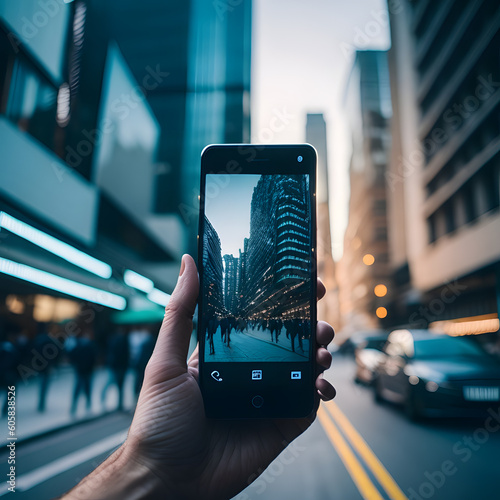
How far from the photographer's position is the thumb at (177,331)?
198 cm

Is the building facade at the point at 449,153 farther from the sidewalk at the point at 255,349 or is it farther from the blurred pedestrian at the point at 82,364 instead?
the sidewalk at the point at 255,349

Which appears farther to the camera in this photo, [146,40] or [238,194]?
[146,40]

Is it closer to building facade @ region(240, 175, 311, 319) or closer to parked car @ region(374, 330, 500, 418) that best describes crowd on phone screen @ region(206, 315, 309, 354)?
building facade @ region(240, 175, 311, 319)

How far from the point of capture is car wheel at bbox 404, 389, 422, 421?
7273 millimetres

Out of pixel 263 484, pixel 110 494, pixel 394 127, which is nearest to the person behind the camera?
pixel 110 494

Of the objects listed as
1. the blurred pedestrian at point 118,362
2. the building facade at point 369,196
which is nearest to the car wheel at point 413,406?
the blurred pedestrian at point 118,362

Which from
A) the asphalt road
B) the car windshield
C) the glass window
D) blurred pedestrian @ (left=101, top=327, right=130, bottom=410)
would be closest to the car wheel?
the asphalt road

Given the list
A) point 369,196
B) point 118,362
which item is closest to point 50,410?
point 118,362

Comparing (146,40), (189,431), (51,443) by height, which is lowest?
(51,443)

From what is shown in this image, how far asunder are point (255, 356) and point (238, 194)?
873mm

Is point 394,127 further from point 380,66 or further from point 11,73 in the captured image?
point 380,66

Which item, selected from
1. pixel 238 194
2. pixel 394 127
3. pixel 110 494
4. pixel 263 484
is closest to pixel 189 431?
pixel 110 494

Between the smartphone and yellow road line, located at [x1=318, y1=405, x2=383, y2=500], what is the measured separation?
2.48m

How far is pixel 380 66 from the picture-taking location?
114625 millimetres
